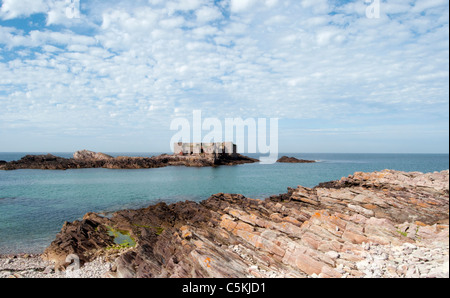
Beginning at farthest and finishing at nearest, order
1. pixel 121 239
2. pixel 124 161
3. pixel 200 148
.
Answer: pixel 200 148, pixel 124 161, pixel 121 239

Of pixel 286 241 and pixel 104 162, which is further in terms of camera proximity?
pixel 104 162

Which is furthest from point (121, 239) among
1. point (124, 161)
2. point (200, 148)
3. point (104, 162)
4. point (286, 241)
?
point (200, 148)

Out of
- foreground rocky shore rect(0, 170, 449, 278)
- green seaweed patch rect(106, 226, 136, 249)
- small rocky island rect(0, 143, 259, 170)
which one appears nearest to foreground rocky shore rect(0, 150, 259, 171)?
small rocky island rect(0, 143, 259, 170)

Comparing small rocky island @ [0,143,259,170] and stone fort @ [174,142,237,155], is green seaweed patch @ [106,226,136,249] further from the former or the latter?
stone fort @ [174,142,237,155]

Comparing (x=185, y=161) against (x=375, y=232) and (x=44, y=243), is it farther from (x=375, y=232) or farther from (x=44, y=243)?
(x=375, y=232)

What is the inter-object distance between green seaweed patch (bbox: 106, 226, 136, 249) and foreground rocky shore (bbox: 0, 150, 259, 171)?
200 ft

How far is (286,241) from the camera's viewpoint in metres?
11.6

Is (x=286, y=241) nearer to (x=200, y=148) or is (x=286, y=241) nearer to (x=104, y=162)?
(x=104, y=162)

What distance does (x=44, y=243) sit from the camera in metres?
16.0

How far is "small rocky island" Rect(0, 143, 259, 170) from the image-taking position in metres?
72.4

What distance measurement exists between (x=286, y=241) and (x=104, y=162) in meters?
80.9

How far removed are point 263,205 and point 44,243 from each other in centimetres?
1507
